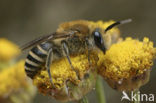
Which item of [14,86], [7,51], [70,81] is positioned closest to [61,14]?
[7,51]

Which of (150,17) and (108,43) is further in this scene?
(150,17)

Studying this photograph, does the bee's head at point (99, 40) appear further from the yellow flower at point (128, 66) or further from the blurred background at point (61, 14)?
the blurred background at point (61, 14)

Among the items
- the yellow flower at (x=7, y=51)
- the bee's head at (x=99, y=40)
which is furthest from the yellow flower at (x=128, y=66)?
the yellow flower at (x=7, y=51)

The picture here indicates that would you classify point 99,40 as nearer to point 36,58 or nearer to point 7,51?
point 36,58

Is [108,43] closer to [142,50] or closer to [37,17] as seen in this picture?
[142,50]

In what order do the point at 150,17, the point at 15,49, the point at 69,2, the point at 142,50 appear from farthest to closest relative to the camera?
the point at 69,2 → the point at 150,17 → the point at 15,49 → the point at 142,50

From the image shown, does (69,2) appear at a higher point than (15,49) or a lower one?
higher

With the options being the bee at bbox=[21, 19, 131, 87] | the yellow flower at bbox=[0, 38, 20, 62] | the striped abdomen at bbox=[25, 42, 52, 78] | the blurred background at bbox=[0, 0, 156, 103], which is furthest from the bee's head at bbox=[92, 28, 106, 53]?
the blurred background at bbox=[0, 0, 156, 103]

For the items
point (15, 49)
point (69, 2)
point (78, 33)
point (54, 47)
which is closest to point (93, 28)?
point (78, 33)
